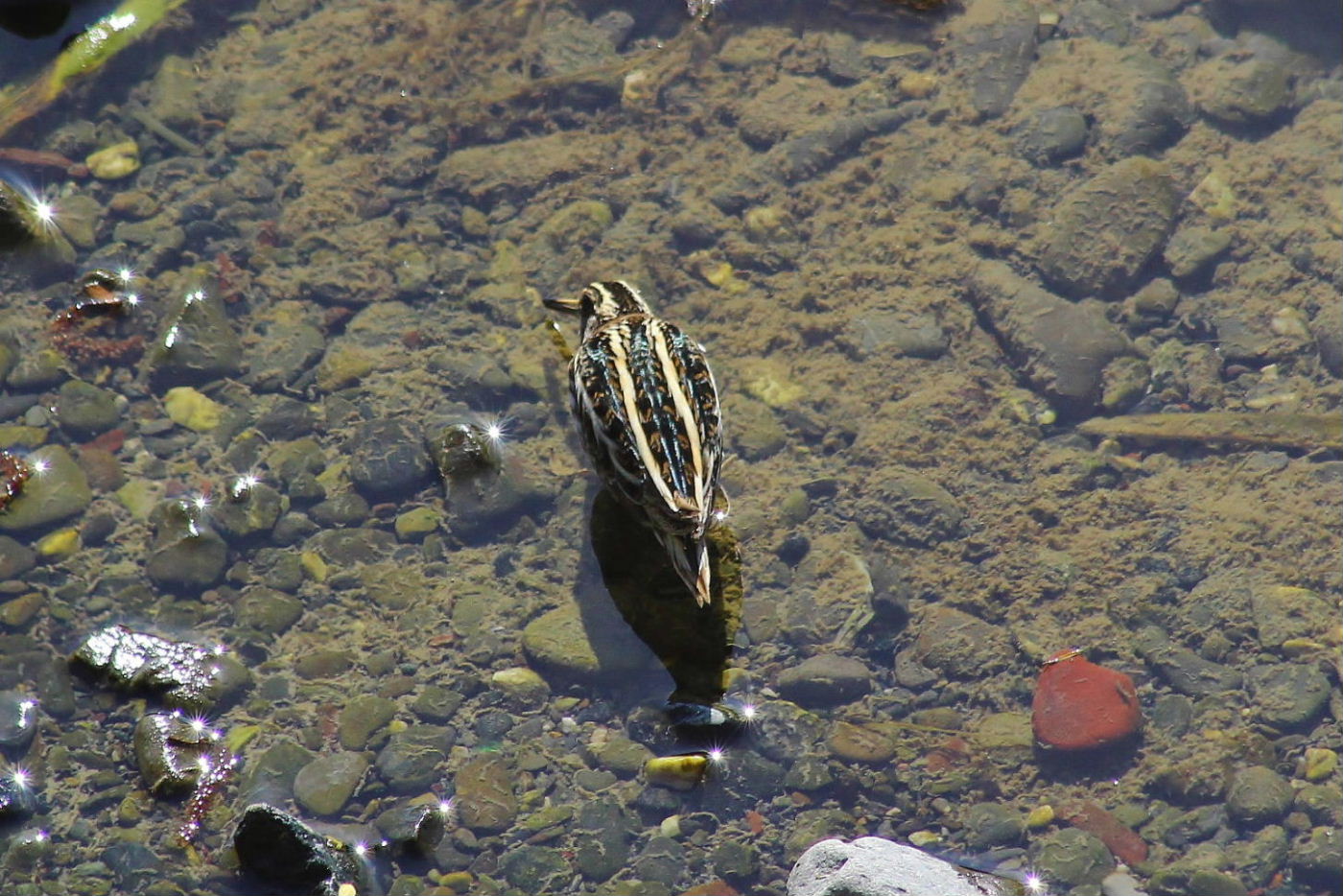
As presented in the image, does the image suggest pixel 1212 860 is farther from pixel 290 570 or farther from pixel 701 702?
pixel 290 570

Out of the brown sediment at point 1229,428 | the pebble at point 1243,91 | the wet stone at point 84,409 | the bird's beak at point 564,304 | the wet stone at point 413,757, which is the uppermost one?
the wet stone at point 84,409

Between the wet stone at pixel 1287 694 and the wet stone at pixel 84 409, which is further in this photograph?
the wet stone at pixel 84 409

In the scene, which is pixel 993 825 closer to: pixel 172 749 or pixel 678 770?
pixel 678 770

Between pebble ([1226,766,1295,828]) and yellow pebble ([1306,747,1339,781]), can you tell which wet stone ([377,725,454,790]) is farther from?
yellow pebble ([1306,747,1339,781])

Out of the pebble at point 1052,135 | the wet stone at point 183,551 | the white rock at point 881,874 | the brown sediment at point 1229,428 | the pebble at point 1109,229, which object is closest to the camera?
the white rock at point 881,874

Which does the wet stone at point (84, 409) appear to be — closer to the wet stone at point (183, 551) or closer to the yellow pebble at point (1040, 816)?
the wet stone at point (183, 551)

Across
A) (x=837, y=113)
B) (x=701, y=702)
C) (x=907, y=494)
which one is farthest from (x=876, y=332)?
(x=701, y=702)

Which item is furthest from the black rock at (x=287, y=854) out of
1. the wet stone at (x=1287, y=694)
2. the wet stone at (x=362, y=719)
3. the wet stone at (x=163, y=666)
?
the wet stone at (x=1287, y=694)
